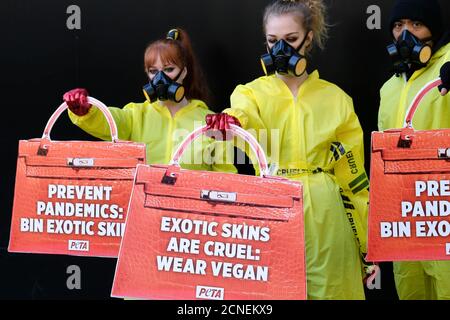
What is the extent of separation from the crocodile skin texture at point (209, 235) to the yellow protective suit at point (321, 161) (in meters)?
0.55

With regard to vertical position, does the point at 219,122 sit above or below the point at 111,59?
below

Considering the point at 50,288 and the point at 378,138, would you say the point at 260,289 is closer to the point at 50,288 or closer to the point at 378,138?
the point at 378,138

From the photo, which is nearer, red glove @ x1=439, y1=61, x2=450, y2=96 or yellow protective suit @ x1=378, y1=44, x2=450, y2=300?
red glove @ x1=439, y1=61, x2=450, y2=96

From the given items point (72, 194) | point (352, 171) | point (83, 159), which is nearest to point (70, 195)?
point (72, 194)

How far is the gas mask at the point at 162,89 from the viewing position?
3043 mm

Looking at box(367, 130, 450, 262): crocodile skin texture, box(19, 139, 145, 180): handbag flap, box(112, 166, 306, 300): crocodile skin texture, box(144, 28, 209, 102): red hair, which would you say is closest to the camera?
box(112, 166, 306, 300): crocodile skin texture

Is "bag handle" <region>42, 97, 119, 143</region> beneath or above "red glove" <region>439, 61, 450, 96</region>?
beneath

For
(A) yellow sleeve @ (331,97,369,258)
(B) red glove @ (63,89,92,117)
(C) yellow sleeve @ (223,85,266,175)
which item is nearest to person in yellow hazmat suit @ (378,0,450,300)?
(A) yellow sleeve @ (331,97,369,258)

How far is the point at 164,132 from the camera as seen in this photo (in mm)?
3129

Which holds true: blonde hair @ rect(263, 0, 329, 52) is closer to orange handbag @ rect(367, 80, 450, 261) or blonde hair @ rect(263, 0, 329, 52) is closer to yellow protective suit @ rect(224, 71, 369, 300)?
yellow protective suit @ rect(224, 71, 369, 300)

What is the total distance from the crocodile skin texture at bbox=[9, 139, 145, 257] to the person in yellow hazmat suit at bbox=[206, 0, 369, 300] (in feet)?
1.55

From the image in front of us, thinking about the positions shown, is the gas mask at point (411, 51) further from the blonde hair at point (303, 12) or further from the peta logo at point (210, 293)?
the peta logo at point (210, 293)

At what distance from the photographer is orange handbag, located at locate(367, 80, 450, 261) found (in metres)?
2.42

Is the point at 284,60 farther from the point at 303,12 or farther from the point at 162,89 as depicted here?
the point at 162,89
